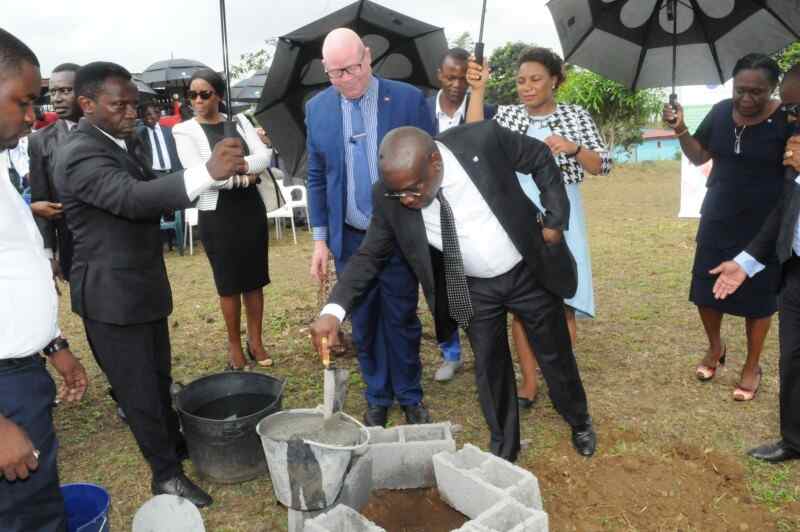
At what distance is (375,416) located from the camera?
3.98m

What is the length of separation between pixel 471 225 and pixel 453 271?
25 cm

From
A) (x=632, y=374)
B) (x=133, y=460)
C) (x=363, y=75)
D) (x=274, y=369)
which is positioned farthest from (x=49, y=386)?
(x=632, y=374)

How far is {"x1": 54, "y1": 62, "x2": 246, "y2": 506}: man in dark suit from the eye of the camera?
2703 millimetres

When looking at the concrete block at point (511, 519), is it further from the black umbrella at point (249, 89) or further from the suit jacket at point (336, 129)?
the black umbrella at point (249, 89)

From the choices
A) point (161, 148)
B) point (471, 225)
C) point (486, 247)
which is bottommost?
point (486, 247)

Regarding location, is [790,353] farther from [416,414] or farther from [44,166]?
[44,166]

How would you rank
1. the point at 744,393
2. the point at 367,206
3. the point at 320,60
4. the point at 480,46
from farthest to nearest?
the point at 320,60 → the point at 744,393 → the point at 367,206 → the point at 480,46

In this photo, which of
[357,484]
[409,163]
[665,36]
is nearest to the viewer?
[409,163]

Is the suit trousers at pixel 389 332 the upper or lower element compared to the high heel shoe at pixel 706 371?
upper

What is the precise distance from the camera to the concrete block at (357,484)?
2.96 meters

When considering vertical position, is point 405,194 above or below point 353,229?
above

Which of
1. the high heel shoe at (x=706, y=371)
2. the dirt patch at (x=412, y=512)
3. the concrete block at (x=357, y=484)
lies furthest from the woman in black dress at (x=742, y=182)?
the concrete block at (x=357, y=484)

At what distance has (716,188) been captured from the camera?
407 centimetres

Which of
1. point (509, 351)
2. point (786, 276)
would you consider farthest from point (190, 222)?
point (786, 276)
